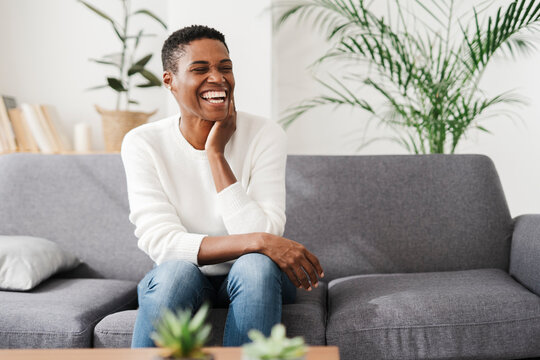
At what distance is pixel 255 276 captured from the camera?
1.29 metres

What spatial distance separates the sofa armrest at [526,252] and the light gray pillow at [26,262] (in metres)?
1.45

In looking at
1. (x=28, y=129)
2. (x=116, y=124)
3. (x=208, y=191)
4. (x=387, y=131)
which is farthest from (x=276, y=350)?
(x=387, y=131)

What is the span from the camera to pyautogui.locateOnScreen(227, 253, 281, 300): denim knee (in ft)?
4.18

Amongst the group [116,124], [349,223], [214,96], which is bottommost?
[349,223]

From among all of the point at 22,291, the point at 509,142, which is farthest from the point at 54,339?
the point at 509,142

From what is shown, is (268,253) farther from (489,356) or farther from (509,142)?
(509,142)

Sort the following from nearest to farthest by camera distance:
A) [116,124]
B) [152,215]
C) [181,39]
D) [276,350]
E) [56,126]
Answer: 1. [276,350]
2. [152,215]
3. [181,39]
4. [116,124]
5. [56,126]

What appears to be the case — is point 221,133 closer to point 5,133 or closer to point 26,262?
point 26,262

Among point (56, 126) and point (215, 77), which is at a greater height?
point (215, 77)

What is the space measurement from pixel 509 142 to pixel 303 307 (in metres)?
2.05

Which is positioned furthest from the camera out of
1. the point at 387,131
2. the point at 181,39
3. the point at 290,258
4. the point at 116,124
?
the point at 387,131

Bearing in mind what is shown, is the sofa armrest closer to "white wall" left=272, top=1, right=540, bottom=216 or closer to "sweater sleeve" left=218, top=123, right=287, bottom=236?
"sweater sleeve" left=218, top=123, right=287, bottom=236

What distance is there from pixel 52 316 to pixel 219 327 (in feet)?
1.44

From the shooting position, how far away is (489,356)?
56.9 inches
